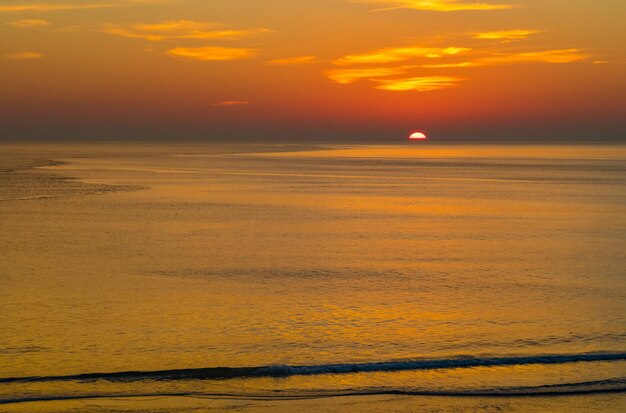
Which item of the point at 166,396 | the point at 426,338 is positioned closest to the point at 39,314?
the point at 166,396

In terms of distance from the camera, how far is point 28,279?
18.3m

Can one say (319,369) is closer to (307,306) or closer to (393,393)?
(393,393)

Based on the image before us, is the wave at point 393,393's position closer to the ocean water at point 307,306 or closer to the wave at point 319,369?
the ocean water at point 307,306

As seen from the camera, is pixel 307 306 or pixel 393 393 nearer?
pixel 393 393

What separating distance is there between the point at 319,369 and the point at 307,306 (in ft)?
13.8

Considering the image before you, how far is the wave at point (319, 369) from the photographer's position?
11.1 m

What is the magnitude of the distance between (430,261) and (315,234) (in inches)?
257

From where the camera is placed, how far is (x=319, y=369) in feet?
37.8

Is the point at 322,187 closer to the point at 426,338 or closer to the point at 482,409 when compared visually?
the point at 426,338

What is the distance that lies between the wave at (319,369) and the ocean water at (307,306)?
3 centimetres

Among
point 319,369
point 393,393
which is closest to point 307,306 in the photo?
point 319,369

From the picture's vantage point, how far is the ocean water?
10961 mm

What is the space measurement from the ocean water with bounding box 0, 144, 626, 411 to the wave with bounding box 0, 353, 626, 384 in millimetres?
29

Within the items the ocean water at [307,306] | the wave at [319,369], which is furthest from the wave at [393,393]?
the wave at [319,369]
